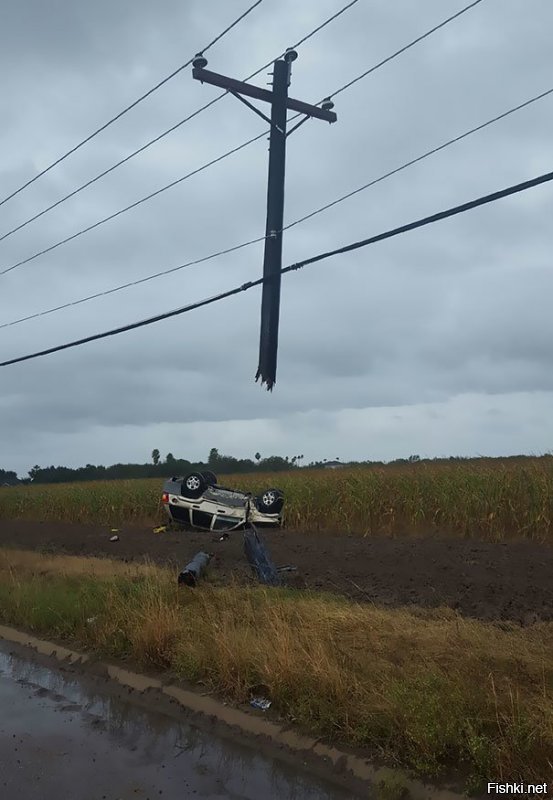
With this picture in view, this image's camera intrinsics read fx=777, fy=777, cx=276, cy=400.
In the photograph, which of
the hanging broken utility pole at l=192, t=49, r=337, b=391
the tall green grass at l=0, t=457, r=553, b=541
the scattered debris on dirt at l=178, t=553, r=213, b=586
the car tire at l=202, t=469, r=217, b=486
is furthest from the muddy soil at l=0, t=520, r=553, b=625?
the hanging broken utility pole at l=192, t=49, r=337, b=391

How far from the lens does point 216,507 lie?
19.7 metres

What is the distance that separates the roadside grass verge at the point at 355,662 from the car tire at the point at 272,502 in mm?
8294

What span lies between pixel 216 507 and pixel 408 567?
26.6ft

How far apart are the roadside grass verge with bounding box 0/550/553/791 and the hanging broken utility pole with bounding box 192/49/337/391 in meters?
3.12

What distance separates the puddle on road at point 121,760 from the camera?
5.12m

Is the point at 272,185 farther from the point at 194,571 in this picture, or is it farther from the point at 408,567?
the point at 408,567

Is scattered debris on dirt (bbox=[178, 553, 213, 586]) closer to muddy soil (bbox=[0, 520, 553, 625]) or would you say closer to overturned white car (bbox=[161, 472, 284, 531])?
muddy soil (bbox=[0, 520, 553, 625])

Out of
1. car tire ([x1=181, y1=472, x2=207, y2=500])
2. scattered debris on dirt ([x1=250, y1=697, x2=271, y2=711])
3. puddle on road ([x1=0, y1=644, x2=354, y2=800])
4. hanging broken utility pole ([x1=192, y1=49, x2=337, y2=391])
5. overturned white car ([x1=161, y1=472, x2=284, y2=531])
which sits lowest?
puddle on road ([x1=0, y1=644, x2=354, y2=800])

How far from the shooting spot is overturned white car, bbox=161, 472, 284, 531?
19.5 meters

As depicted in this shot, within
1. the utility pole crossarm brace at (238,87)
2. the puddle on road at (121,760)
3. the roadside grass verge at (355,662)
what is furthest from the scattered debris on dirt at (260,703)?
the utility pole crossarm brace at (238,87)

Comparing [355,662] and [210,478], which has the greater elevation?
[210,478]

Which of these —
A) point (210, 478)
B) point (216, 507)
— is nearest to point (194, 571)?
point (216, 507)

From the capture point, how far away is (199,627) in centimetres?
809

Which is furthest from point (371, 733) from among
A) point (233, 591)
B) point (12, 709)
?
point (233, 591)
